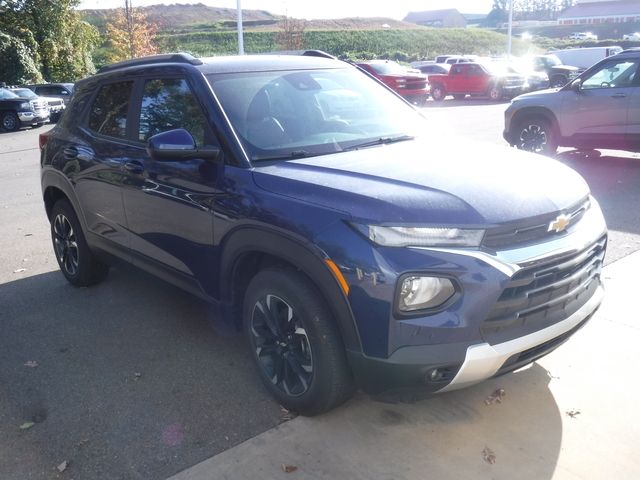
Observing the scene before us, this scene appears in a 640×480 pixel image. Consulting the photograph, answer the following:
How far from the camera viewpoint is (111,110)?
4.79 m

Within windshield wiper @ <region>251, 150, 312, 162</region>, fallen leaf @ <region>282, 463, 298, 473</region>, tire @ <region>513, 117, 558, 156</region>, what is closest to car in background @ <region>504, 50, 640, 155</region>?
tire @ <region>513, 117, 558, 156</region>

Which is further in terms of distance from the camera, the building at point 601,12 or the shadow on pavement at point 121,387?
the building at point 601,12

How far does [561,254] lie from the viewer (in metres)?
2.99

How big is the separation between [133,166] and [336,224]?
6.35ft

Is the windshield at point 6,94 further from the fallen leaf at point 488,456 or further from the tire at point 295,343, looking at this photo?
the fallen leaf at point 488,456

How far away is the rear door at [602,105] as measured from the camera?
31.4 feet

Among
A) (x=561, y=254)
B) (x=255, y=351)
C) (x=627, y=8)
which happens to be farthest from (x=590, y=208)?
(x=627, y=8)

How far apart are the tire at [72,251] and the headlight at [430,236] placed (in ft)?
10.8

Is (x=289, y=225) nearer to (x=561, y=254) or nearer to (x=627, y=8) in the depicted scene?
(x=561, y=254)

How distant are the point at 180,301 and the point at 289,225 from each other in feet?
7.61

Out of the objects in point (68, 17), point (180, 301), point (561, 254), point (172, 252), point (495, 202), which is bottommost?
point (180, 301)

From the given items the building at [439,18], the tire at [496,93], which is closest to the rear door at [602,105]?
the tire at [496,93]

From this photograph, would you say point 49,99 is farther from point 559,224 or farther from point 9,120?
point 559,224

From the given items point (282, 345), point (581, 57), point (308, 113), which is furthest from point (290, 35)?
point (282, 345)
